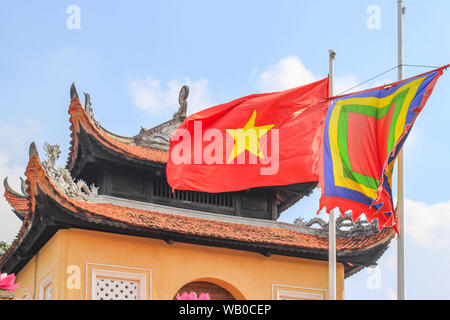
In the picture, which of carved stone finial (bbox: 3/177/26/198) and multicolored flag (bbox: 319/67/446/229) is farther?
carved stone finial (bbox: 3/177/26/198)

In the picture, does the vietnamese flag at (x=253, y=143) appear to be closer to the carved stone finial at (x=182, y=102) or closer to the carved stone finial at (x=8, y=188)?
the carved stone finial at (x=182, y=102)

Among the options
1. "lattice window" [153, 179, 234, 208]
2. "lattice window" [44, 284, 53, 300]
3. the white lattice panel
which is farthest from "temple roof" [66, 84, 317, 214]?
"lattice window" [44, 284, 53, 300]

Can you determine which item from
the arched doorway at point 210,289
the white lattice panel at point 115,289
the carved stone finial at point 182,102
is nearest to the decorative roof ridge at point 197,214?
the arched doorway at point 210,289

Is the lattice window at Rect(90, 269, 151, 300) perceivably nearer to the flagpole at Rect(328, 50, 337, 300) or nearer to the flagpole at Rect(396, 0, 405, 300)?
the flagpole at Rect(328, 50, 337, 300)

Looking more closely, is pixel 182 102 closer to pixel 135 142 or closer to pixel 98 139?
pixel 135 142

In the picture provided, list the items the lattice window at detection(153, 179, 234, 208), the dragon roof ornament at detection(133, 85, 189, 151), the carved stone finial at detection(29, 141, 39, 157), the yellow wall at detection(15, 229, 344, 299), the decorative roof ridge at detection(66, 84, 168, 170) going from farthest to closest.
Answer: the dragon roof ornament at detection(133, 85, 189, 151) < the lattice window at detection(153, 179, 234, 208) < the decorative roof ridge at detection(66, 84, 168, 170) < the yellow wall at detection(15, 229, 344, 299) < the carved stone finial at detection(29, 141, 39, 157)

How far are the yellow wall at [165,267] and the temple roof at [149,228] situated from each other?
0.21 metres

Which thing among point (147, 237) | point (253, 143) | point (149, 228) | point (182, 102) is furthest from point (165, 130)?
point (253, 143)

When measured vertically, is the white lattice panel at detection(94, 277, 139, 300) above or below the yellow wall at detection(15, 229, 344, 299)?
below

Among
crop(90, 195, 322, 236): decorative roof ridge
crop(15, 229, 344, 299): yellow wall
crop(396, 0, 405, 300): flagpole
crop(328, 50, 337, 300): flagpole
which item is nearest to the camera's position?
crop(396, 0, 405, 300): flagpole

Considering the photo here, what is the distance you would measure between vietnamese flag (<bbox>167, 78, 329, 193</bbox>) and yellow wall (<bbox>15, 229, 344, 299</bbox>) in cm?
327

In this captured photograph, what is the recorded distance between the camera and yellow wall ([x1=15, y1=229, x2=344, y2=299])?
1666 centimetres

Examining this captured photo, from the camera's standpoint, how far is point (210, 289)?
18.5 m
